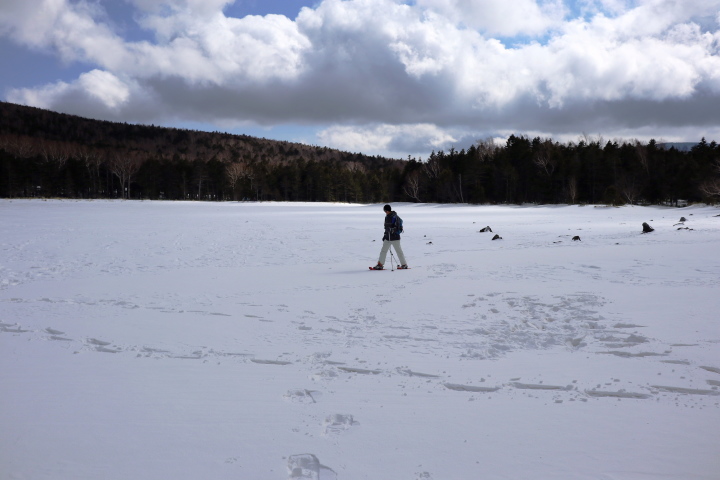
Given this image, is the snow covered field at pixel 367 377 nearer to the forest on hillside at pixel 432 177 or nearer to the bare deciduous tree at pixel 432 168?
the forest on hillside at pixel 432 177

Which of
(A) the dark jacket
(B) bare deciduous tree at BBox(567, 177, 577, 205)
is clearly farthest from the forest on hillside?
(A) the dark jacket

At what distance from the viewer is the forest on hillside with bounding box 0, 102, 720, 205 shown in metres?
57.7

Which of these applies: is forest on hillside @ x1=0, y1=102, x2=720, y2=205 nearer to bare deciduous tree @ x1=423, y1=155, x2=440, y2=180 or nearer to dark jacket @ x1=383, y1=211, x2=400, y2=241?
bare deciduous tree @ x1=423, y1=155, x2=440, y2=180

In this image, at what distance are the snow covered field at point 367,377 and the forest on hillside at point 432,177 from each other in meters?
46.5

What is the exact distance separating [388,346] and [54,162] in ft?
350

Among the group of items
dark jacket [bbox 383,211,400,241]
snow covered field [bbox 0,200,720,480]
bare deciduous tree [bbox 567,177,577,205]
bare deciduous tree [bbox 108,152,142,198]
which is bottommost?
snow covered field [bbox 0,200,720,480]

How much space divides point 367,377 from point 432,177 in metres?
84.9

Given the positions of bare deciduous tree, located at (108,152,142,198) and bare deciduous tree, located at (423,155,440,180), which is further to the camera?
bare deciduous tree, located at (108,152,142,198)

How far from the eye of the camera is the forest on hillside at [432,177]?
57.7 meters

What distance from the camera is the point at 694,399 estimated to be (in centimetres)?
434

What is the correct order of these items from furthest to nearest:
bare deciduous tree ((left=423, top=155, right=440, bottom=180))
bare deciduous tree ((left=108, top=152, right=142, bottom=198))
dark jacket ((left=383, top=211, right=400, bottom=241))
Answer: bare deciduous tree ((left=108, top=152, right=142, bottom=198)) → bare deciduous tree ((left=423, top=155, right=440, bottom=180)) → dark jacket ((left=383, top=211, right=400, bottom=241))

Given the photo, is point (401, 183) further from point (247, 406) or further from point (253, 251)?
point (247, 406)

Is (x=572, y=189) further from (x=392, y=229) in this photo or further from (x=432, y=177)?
(x=392, y=229)

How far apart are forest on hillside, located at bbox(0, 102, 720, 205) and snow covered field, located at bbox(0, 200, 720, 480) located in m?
46.5
